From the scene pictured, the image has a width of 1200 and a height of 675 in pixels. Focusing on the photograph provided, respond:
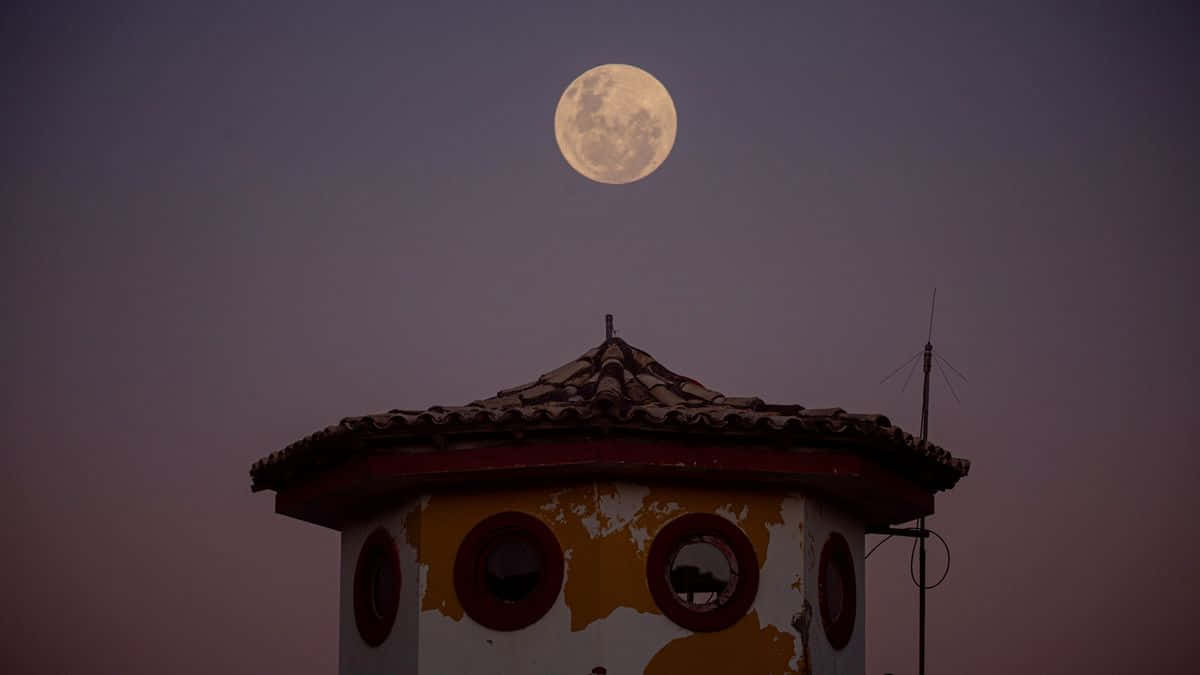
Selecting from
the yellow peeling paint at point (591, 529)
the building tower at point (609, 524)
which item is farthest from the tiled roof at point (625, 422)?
the yellow peeling paint at point (591, 529)

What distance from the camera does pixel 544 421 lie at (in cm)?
1270

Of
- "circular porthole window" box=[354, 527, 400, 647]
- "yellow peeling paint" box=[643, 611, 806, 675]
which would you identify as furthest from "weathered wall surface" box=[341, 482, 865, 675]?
"circular porthole window" box=[354, 527, 400, 647]

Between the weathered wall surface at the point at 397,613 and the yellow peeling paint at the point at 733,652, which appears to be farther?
the weathered wall surface at the point at 397,613

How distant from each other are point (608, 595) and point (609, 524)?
605 mm

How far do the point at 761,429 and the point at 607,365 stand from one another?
2.43m

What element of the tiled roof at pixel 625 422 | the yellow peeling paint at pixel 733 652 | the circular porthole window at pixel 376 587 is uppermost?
the tiled roof at pixel 625 422

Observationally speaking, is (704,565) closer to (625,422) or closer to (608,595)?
(608,595)

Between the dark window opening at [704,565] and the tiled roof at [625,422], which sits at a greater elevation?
the tiled roof at [625,422]

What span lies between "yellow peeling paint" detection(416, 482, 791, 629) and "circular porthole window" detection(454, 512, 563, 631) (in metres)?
0.08

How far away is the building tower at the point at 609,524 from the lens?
1288 cm

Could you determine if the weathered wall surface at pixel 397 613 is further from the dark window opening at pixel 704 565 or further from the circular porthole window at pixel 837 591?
the circular porthole window at pixel 837 591

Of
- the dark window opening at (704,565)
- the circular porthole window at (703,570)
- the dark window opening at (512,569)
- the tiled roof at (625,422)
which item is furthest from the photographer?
the dark window opening at (704,565)

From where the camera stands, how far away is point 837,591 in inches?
572

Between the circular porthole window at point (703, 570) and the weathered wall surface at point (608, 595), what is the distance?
77 mm
